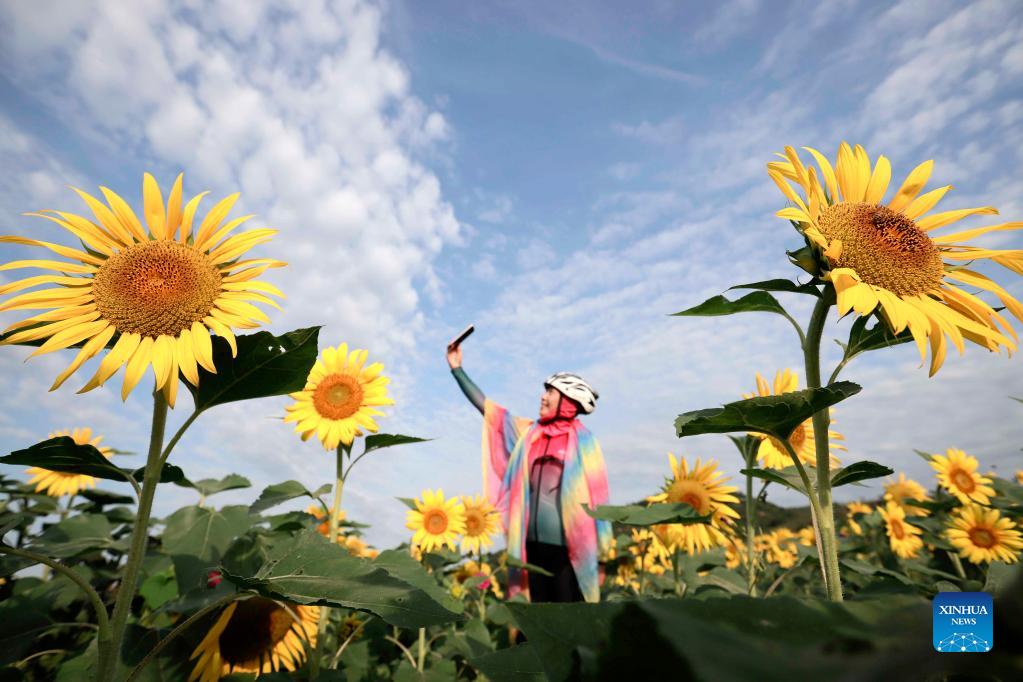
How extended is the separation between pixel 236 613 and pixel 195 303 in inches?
74.3

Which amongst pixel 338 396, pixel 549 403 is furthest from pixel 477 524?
pixel 338 396

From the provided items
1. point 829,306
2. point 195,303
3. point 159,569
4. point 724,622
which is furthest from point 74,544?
point 829,306

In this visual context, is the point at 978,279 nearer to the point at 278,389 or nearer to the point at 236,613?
the point at 278,389

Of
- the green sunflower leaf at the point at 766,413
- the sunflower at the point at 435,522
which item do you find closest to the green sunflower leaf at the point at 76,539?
the green sunflower leaf at the point at 766,413

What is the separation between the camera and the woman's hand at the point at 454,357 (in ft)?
34.1

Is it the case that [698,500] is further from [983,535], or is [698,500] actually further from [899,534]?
[899,534]

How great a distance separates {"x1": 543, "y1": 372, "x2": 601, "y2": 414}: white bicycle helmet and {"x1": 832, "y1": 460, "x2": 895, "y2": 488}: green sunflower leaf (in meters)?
7.08

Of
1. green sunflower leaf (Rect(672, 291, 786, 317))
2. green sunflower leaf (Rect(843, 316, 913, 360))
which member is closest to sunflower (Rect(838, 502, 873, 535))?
green sunflower leaf (Rect(843, 316, 913, 360))

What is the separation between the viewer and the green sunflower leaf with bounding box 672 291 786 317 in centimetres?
203

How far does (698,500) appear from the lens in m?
5.30

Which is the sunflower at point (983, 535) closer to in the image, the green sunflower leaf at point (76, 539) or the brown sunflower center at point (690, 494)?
the brown sunflower center at point (690, 494)

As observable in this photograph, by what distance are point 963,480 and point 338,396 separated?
7367mm

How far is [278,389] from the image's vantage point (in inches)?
86.1

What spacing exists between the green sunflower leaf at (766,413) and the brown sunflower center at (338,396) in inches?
123
